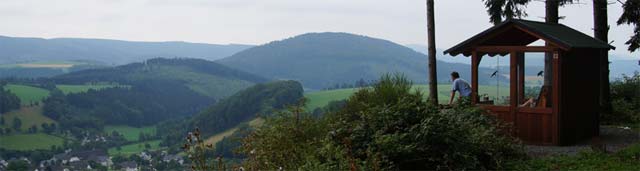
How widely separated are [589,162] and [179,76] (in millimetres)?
95952

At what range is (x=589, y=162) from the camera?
815 cm

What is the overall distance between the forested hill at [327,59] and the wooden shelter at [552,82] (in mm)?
102664

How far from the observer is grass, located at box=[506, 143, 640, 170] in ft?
25.4

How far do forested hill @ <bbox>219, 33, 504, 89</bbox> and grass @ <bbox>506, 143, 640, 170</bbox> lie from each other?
346ft

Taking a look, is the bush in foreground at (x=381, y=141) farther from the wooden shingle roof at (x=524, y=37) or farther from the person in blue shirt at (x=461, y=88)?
the person in blue shirt at (x=461, y=88)

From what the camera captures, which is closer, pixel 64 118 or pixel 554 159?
pixel 554 159

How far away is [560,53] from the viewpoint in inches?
396

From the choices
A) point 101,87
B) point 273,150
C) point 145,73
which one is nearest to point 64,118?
point 101,87

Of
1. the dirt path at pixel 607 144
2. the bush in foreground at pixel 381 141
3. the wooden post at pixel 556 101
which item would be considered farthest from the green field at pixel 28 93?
the bush in foreground at pixel 381 141

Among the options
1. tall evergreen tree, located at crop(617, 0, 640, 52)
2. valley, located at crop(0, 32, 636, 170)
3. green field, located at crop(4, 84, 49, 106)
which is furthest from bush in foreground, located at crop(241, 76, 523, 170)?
green field, located at crop(4, 84, 49, 106)

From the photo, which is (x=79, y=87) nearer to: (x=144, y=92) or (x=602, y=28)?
(x=144, y=92)

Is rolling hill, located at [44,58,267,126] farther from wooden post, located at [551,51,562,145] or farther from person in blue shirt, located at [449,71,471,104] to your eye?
wooden post, located at [551,51,562,145]

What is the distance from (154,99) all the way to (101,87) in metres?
7.29

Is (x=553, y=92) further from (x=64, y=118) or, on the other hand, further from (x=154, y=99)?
(x=154, y=99)
